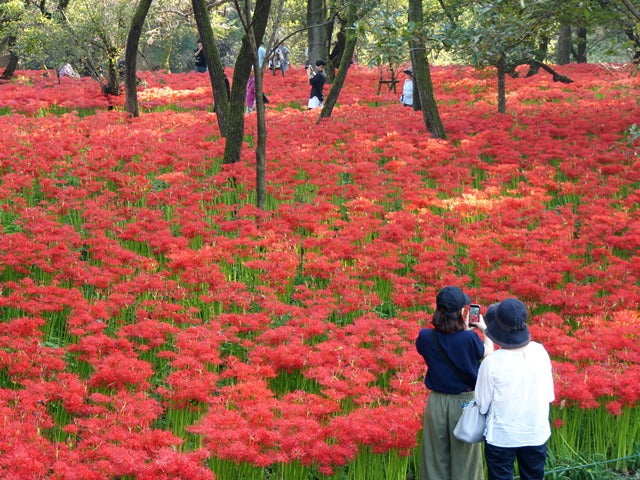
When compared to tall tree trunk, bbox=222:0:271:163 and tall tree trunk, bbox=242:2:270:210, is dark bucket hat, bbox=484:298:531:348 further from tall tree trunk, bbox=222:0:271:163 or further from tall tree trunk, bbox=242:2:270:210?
tall tree trunk, bbox=222:0:271:163

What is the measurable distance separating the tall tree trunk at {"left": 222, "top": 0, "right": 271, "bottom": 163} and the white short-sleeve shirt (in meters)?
9.33

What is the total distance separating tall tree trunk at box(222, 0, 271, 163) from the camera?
13.9 meters

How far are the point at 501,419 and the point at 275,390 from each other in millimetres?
3013

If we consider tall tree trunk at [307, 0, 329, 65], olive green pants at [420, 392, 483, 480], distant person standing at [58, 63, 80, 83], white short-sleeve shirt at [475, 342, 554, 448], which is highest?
tall tree trunk at [307, 0, 329, 65]

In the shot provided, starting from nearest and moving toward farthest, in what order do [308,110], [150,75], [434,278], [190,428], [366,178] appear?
1. [190,428]
2. [434,278]
3. [366,178]
4. [308,110]
5. [150,75]

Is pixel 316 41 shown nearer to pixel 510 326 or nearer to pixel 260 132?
pixel 260 132

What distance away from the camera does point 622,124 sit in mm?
18031

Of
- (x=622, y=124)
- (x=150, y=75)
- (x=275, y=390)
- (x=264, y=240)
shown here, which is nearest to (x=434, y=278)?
(x=264, y=240)

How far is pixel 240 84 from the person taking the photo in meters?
14.5

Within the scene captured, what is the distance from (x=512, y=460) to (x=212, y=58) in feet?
41.3

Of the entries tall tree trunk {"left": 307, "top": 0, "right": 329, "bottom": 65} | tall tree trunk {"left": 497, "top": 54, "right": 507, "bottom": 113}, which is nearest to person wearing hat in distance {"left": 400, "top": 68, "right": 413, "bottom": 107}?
tall tree trunk {"left": 497, "top": 54, "right": 507, "bottom": 113}

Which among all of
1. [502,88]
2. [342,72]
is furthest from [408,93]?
[342,72]

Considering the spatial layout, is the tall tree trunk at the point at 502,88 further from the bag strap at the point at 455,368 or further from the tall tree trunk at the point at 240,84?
the bag strap at the point at 455,368

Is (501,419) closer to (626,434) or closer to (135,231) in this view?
(626,434)
